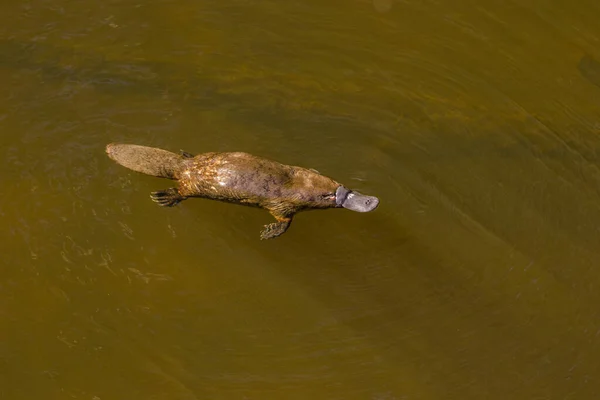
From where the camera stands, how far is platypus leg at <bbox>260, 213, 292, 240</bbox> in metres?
4.06

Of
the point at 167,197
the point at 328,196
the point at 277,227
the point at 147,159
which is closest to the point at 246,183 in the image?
the point at 277,227

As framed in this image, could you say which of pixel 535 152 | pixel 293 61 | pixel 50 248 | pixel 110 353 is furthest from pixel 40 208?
pixel 535 152

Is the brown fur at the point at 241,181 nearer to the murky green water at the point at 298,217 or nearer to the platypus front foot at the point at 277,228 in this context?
the platypus front foot at the point at 277,228

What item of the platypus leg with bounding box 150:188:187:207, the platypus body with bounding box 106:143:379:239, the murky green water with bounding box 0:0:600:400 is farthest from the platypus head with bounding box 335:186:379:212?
the platypus leg with bounding box 150:188:187:207

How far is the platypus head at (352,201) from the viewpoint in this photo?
4.08 m

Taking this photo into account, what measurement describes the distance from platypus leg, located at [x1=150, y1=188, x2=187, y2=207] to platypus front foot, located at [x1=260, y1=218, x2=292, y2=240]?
0.61 meters

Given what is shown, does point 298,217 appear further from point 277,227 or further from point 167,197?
point 167,197

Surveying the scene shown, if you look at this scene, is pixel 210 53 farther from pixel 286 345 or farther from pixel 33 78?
pixel 286 345

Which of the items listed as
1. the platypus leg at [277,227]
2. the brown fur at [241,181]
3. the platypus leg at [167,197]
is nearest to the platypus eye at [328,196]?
the brown fur at [241,181]

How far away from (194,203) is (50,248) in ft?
3.22

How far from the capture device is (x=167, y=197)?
420 cm

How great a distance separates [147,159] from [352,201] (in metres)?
1.39

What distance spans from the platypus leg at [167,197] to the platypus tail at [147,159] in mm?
106

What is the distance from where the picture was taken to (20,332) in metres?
4.00
